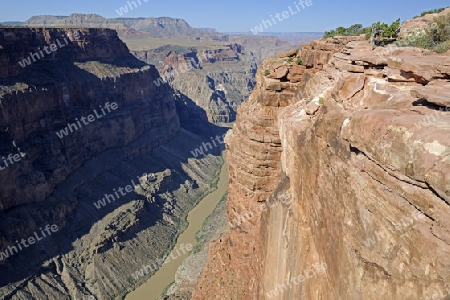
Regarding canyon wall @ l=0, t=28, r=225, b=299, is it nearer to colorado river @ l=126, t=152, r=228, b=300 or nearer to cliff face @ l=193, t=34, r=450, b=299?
colorado river @ l=126, t=152, r=228, b=300

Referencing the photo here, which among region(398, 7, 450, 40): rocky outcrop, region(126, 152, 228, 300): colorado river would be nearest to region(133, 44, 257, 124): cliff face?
region(126, 152, 228, 300): colorado river

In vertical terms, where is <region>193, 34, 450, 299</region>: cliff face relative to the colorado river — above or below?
above

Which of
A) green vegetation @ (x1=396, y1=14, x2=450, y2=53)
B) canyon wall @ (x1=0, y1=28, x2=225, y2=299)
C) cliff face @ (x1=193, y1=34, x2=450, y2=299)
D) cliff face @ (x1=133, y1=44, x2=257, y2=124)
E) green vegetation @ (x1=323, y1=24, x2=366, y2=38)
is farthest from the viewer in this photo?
cliff face @ (x1=133, y1=44, x2=257, y2=124)

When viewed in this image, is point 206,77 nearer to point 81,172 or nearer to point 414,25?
point 81,172

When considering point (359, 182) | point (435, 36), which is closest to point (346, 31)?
point (435, 36)

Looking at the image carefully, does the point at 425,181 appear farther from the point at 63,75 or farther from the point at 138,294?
the point at 63,75

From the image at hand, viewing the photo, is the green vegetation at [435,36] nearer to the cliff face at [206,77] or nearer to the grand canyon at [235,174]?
the grand canyon at [235,174]

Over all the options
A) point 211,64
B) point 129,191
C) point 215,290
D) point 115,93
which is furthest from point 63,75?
point 211,64
